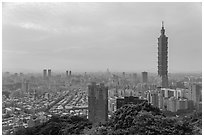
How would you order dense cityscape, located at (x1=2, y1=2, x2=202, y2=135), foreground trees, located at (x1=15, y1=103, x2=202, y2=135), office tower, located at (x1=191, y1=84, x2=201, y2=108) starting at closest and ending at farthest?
foreground trees, located at (x1=15, y1=103, x2=202, y2=135) → dense cityscape, located at (x1=2, y1=2, x2=202, y2=135) → office tower, located at (x1=191, y1=84, x2=201, y2=108)

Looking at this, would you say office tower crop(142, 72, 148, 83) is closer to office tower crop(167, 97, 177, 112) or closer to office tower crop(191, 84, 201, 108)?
office tower crop(167, 97, 177, 112)

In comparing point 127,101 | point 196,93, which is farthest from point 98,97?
point 196,93

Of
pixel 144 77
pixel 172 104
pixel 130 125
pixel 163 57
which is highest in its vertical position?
pixel 163 57

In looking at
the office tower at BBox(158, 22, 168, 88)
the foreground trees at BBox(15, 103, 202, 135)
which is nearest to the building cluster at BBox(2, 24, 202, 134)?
the office tower at BBox(158, 22, 168, 88)

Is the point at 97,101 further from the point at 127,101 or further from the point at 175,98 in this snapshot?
the point at 175,98

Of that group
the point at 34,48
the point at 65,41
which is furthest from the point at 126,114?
the point at 34,48

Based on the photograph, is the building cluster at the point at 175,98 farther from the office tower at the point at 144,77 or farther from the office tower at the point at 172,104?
the office tower at the point at 144,77

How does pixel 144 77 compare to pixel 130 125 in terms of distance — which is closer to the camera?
pixel 130 125

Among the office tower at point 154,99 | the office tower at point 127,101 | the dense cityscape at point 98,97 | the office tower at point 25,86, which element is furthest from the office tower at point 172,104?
the office tower at point 25,86
